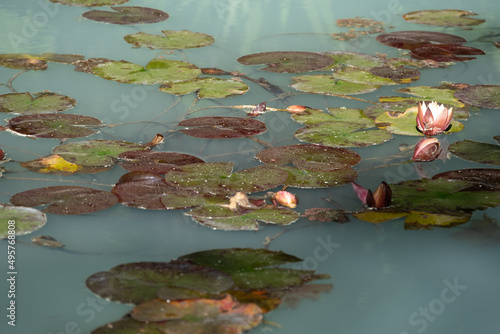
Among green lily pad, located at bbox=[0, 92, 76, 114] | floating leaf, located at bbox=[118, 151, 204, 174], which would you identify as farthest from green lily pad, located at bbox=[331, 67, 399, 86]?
Answer: green lily pad, located at bbox=[0, 92, 76, 114]

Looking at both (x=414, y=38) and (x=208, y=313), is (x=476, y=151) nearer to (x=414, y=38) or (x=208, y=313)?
(x=208, y=313)

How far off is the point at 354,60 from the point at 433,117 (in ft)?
3.74

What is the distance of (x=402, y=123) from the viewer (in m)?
2.25

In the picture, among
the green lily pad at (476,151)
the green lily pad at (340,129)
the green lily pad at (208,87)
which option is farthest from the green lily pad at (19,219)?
the green lily pad at (476,151)

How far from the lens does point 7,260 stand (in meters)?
1.42

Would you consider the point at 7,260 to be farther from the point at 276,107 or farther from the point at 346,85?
the point at 346,85

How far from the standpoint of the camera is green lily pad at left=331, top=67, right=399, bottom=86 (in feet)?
8.88

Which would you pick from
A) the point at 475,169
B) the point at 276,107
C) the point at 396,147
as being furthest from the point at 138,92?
the point at 475,169

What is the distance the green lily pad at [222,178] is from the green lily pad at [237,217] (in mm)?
101

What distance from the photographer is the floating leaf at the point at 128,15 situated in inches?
146

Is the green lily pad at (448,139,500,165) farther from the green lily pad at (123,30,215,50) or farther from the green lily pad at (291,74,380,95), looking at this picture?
the green lily pad at (123,30,215,50)

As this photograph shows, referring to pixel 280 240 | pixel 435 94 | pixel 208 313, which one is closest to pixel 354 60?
pixel 435 94

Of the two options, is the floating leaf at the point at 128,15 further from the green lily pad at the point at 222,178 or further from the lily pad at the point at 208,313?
the lily pad at the point at 208,313

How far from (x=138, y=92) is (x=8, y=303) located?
4.81 ft
